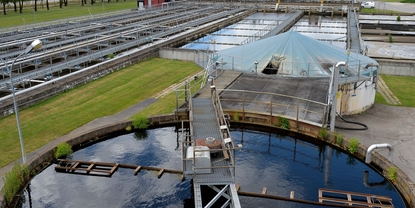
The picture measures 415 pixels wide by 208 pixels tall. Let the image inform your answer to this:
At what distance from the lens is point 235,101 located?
25125 millimetres

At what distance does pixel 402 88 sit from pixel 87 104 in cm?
2330

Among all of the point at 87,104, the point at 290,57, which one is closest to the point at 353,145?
the point at 290,57

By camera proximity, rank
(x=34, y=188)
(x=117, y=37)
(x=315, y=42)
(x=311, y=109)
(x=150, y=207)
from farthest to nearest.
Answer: (x=117, y=37)
(x=315, y=42)
(x=311, y=109)
(x=34, y=188)
(x=150, y=207)

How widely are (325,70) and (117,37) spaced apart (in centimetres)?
2390

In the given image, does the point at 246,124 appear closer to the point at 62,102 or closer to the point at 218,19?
the point at 62,102

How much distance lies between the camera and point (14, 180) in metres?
16.2

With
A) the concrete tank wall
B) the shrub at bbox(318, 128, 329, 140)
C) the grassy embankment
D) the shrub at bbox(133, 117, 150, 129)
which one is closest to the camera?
the shrub at bbox(318, 128, 329, 140)

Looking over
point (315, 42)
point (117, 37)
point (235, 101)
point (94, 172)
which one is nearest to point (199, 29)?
point (117, 37)

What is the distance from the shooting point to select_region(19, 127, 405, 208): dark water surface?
16141mm

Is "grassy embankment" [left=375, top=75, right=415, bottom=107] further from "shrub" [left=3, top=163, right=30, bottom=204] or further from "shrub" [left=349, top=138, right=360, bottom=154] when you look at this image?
"shrub" [left=3, top=163, right=30, bottom=204]

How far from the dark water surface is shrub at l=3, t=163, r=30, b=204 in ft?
1.48

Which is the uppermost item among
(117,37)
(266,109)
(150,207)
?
(117,37)

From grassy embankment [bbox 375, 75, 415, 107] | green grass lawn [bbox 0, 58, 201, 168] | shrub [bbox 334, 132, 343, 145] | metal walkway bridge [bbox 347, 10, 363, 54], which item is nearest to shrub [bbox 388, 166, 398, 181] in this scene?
shrub [bbox 334, 132, 343, 145]

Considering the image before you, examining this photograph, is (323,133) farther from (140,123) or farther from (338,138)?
(140,123)
